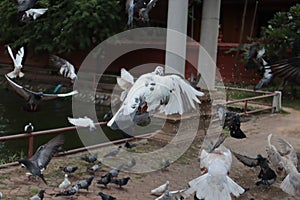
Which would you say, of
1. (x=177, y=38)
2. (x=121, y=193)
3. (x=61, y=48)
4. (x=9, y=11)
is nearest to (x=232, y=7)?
(x=61, y=48)

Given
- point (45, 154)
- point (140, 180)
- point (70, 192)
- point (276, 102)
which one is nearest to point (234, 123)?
point (140, 180)

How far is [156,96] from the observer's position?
5227 millimetres

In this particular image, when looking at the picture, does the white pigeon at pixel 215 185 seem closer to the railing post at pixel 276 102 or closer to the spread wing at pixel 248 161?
the spread wing at pixel 248 161

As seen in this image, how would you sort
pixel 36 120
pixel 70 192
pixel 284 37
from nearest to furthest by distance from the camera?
pixel 70 192, pixel 36 120, pixel 284 37

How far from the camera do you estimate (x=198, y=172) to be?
6035 mm

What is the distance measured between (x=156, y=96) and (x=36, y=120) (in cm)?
736

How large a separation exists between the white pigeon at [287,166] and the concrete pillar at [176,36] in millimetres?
2597

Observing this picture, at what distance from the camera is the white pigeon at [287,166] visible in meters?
4.84

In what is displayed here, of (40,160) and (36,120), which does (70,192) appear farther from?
(36,120)

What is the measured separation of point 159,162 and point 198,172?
668 millimetres

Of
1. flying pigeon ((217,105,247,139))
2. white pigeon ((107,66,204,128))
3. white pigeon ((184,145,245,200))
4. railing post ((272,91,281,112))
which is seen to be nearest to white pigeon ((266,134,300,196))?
flying pigeon ((217,105,247,139))

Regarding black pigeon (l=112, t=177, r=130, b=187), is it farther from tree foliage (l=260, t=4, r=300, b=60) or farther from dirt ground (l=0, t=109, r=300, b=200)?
tree foliage (l=260, t=4, r=300, b=60)

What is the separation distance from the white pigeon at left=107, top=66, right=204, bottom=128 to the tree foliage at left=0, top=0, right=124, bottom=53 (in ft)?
32.6

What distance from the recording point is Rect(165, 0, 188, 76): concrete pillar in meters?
7.60
